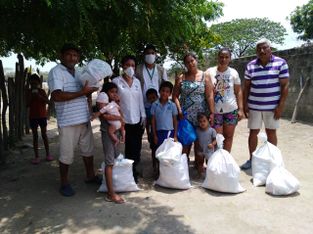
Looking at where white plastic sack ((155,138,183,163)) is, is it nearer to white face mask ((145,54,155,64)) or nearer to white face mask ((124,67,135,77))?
white face mask ((124,67,135,77))

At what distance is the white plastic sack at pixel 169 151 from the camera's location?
466 centimetres

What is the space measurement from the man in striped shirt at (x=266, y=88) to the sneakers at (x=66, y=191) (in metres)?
2.74

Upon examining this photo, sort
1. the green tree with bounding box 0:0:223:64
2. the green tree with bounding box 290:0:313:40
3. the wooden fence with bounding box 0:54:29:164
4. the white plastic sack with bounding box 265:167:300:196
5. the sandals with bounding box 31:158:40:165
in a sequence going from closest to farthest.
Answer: the green tree with bounding box 0:0:223:64
the white plastic sack with bounding box 265:167:300:196
the sandals with bounding box 31:158:40:165
the wooden fence with bounding box 0:54:29:164
the green tree with bounding box 290:0:313:40

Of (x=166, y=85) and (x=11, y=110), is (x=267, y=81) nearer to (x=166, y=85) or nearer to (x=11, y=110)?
(x=166, y=85)

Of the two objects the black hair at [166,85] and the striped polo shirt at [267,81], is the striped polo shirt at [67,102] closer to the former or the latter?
the black hair at [166,85]

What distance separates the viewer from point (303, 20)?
24594 mm

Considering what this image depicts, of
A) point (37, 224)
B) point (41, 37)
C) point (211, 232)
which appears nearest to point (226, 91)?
point (211, 232)

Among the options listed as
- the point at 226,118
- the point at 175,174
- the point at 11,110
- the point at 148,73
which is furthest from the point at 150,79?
the point at 11,110

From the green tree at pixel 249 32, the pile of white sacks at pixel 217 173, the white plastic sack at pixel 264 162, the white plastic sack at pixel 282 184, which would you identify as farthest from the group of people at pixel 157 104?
the green tree at pixel 249 32

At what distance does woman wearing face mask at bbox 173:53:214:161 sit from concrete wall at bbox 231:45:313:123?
5222 millimetres

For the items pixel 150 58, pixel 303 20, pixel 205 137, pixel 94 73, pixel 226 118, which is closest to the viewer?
pixel 94 73

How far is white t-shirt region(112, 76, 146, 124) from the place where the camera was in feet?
15.3

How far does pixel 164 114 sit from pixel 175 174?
2.69ft

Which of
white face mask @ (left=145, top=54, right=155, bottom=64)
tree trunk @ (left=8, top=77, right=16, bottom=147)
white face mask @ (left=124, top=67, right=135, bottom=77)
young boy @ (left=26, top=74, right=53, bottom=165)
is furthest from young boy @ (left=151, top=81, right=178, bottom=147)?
tree trunk @ (left=8, top=77, right=16, bottom=147)
